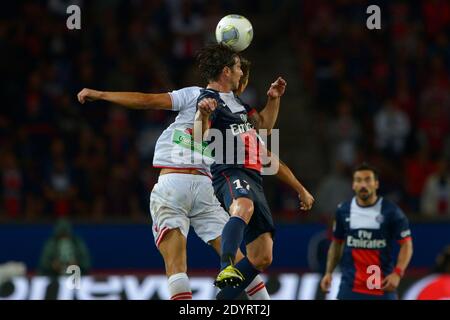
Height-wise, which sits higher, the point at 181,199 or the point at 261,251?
the point at 181,199

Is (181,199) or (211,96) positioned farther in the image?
(181,199)

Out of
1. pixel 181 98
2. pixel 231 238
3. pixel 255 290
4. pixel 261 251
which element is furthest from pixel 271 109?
pixel 255 290

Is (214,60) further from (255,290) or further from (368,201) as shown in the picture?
(368,201)

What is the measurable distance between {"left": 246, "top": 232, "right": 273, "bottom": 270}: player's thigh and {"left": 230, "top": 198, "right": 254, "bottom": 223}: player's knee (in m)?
0.34

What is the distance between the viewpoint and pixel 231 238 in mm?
7941

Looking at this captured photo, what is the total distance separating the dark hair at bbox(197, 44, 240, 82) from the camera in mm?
8461

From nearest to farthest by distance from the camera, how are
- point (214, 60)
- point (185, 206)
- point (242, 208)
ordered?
1. point (242, 208)
2. point (214, 60)
3. point (185, 206)

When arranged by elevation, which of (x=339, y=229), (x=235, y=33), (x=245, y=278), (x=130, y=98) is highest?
(x=235, y=33)

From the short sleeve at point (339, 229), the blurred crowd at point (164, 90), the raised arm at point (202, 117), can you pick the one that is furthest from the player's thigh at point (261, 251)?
the blurred crowd at point (164, 90)

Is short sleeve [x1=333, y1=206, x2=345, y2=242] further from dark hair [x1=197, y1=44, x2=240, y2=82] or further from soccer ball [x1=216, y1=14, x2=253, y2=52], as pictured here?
dark hair [x1=197, y1=44, x2=240, y2=82]

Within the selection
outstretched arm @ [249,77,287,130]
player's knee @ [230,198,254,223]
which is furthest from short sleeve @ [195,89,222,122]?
player's knee @ [230,198,254,223]

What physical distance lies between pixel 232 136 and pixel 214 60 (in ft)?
1.99

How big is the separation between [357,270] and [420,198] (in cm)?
571
